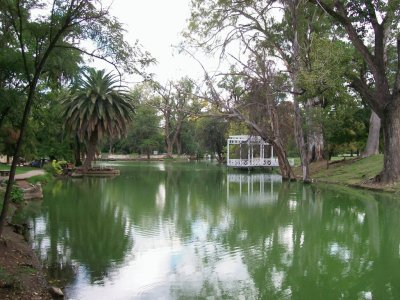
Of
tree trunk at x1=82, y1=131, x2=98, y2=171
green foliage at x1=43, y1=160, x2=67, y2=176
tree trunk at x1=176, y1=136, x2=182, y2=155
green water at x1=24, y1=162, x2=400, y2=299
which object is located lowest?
green water at x1=24, y1=162, x2=400, y2=299

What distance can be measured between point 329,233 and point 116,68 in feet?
25.8

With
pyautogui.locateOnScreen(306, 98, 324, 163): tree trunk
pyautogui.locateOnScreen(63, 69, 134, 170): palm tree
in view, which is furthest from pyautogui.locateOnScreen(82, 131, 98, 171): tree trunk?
pyautogui.locateOnScreen(306, 98, 324, 163): tree trunk

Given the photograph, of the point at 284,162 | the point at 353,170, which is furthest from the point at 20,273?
the point at 284,162

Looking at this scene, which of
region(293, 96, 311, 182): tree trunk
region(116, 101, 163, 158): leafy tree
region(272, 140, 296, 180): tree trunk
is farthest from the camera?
region(116, 101, 163, 158): leafy tree

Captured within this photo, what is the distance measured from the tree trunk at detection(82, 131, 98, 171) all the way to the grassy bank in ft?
55.3

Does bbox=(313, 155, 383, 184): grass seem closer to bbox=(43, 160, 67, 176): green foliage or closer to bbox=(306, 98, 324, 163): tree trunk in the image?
bbox=(306, 98, 324, 163): tree trunk

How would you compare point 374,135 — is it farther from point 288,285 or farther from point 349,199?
point 288,285

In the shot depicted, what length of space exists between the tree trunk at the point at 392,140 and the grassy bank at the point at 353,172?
0.73 m

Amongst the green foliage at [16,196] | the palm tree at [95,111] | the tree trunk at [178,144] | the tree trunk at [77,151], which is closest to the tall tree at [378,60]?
the green foliage at [16,196]

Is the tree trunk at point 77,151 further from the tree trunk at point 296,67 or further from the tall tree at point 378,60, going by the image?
the tall tree at point 378,60

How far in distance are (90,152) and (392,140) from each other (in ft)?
76.7

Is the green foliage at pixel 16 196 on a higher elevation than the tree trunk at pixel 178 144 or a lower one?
lower

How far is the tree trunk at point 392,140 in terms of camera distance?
22.9 metres

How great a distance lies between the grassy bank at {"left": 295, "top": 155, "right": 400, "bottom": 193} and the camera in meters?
25.6
